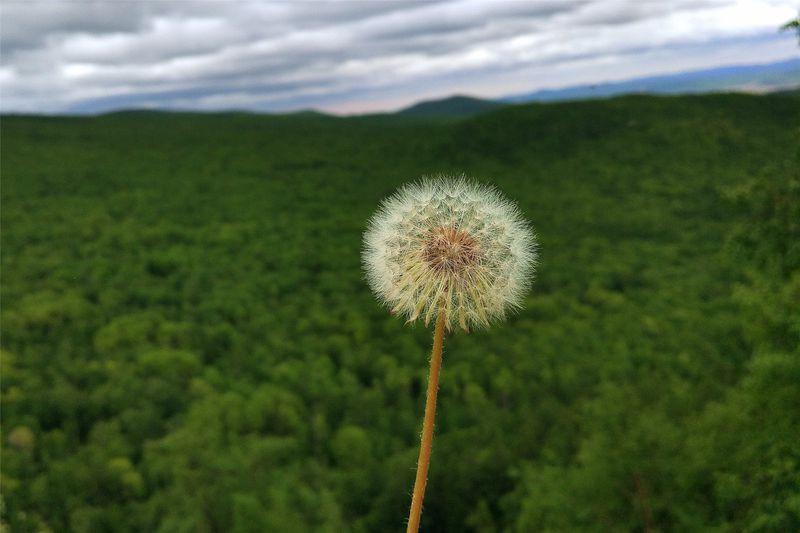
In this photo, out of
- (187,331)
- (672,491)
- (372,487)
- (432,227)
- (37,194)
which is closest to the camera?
(432,227)

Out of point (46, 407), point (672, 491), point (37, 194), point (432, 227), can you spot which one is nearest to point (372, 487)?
point (672, 491)

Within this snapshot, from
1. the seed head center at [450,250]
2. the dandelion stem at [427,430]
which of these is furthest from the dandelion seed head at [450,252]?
the dandelion stem at [427,430]

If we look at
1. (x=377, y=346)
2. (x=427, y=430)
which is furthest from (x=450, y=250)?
(x=377, y=346)

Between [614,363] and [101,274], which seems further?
[101,274]

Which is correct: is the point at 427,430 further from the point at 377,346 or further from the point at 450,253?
the point at 377,346

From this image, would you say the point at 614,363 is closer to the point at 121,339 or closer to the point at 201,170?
the point at 121,339

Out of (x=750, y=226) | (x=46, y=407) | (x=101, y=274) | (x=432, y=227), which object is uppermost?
(x=432, y=227)

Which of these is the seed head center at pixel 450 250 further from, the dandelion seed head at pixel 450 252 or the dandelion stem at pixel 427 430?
the dandelion stem at pixel 427 430

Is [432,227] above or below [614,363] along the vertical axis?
above
